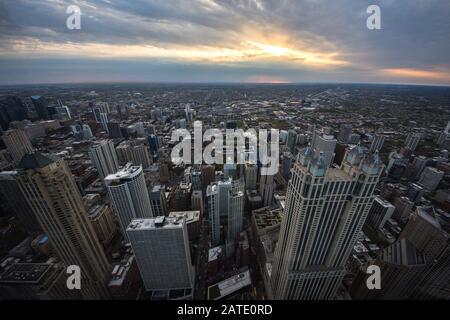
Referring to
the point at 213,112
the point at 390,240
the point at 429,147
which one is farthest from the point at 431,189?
the point at 213,112

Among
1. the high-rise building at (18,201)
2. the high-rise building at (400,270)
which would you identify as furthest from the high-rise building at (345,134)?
the high-rise building at (18,201)

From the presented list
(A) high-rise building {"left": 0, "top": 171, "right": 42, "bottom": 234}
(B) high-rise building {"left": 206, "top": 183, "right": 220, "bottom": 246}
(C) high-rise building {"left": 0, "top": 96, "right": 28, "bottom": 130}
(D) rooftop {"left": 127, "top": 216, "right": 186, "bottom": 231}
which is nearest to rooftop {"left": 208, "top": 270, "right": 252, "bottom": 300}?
(B) high-rise building {"left": 206, "top": 183, "right": 220, "bottom": 246}

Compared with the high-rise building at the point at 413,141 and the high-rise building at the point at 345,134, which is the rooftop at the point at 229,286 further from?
the high-rise building at the point at 413,141

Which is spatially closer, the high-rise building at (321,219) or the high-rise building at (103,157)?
the high-rise building at (321,219)

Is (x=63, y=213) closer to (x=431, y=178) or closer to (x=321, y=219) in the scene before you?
(x=321, y=219)

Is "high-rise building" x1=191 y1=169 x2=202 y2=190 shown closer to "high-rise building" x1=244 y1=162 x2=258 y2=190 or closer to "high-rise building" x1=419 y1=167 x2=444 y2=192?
"high-rise building" x1=244 y1=162 x2=258 y2=190

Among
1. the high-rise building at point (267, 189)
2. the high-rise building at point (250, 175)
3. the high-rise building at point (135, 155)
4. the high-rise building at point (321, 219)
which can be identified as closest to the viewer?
the high-rise building at point (321, 219)

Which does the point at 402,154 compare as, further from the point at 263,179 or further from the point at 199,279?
the point at 199,279
